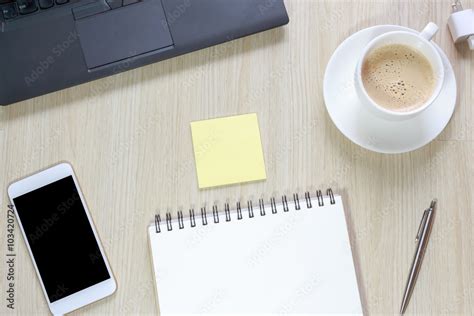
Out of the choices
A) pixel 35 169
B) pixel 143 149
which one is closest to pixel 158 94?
pixel 143 149

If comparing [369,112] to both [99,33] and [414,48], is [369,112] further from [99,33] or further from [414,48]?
[99,33]

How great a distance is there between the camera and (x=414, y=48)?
2.11 feet

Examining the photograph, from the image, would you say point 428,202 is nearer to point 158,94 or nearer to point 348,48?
point 348,48

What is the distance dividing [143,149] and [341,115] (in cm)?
26

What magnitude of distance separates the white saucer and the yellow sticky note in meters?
0.11

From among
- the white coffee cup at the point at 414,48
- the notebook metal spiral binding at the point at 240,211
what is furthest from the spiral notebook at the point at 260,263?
the white coffee cup at the point at 414,48

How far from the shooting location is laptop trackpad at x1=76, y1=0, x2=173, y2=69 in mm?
690

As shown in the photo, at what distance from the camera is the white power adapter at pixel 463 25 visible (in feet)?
2.26

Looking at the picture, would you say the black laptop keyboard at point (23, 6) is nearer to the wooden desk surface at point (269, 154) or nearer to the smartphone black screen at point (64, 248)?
the wooden desk surface at point (269, 154)

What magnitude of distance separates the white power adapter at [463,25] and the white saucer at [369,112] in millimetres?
37

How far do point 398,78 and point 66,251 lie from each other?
1.52 ft

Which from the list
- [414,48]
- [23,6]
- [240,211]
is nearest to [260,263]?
[240,211]

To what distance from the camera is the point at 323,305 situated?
26.9 inches

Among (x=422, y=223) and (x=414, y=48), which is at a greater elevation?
(x=414, y=48)
